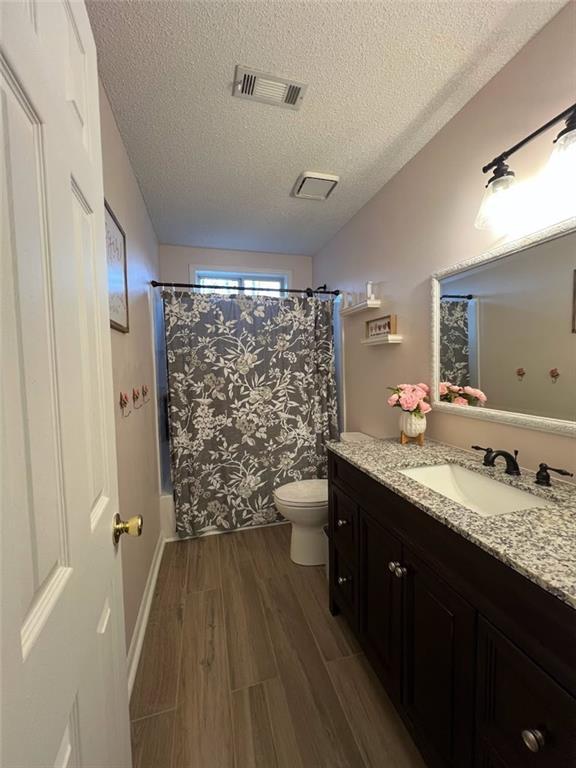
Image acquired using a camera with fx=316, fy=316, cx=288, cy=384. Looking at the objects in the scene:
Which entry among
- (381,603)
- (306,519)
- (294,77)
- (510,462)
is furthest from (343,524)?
(294,77)

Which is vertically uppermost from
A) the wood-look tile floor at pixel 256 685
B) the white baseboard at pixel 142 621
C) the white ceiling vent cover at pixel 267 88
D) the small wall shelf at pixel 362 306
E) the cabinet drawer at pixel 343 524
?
the white ceiling vent cover at pixel 267 88

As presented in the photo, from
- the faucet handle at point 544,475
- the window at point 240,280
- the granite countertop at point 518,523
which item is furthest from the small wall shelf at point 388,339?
the window at point 240,280

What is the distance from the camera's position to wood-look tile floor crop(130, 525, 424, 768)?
42.9 inches

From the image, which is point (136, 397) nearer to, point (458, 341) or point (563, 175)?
point (458, 341)

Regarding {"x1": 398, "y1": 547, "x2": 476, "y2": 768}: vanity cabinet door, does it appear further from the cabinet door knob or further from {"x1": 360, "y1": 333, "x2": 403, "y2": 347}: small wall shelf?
{"x1": 360, "y1": 333, "x2": 403, "y2": 347}: small wall shelf

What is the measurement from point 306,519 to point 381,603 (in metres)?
0.81

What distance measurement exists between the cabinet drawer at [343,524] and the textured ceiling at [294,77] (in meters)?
1.73

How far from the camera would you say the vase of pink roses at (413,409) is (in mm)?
1531

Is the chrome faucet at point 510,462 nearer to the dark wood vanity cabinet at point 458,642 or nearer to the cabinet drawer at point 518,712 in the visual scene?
the dark wood vanity cabinet at point 458,642

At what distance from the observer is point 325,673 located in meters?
1.36

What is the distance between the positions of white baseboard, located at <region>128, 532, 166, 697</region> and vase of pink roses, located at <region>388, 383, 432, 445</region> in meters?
1.55

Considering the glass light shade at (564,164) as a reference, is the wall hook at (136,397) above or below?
below

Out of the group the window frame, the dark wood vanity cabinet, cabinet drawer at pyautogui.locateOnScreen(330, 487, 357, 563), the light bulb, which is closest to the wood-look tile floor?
the dark wood vanity cabinet

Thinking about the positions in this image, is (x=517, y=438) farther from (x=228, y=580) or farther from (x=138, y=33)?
(x=138, y=33)
